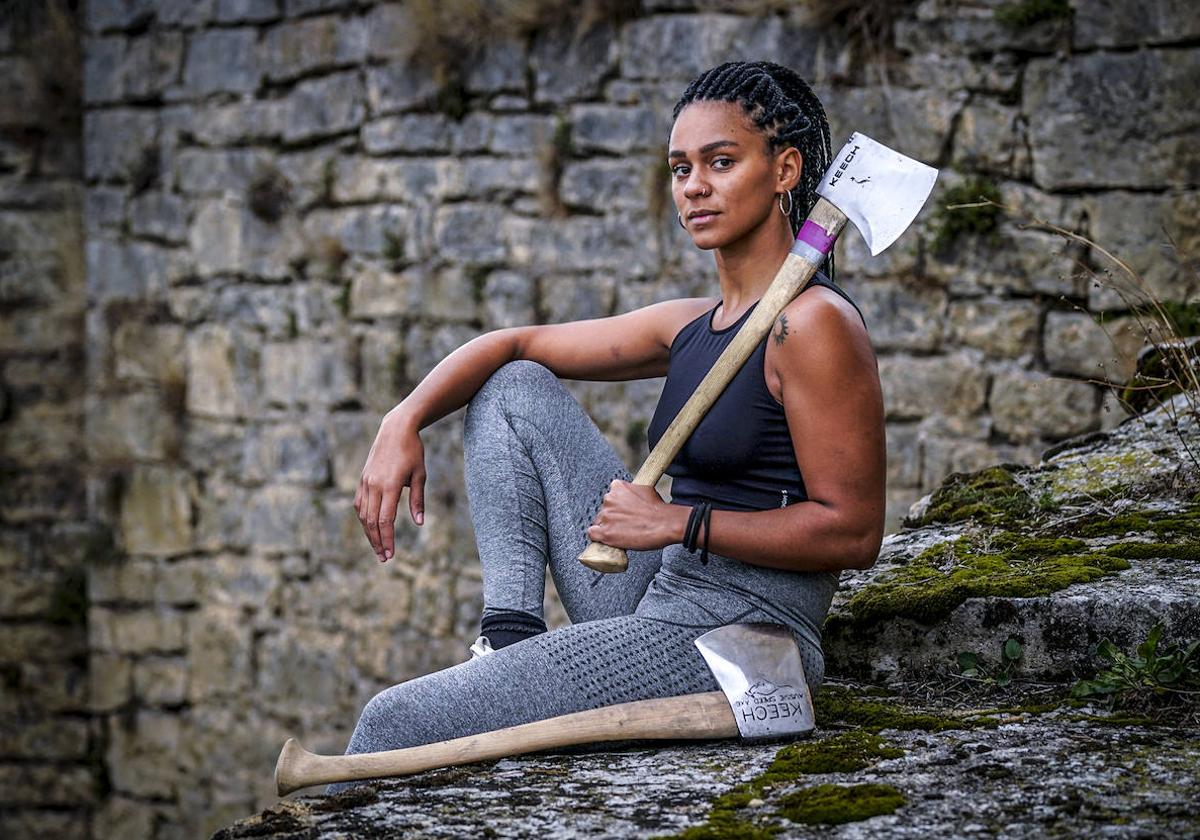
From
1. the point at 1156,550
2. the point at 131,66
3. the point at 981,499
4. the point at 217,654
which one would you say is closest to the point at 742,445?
the point at 1156,550

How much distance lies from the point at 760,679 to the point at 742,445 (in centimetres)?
35

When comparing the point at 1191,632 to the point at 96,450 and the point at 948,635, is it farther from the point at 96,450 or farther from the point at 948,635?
the point at 96,450

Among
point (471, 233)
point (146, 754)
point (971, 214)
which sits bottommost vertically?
point (146, 754)

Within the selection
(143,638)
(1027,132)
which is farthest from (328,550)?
(1027,132)

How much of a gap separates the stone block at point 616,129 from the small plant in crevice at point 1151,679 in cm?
275

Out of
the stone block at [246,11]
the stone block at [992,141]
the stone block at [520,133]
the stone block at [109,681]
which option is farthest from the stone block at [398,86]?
the stone block at [109,681]

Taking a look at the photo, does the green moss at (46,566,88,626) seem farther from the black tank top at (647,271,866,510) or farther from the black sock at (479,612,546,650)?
the black tank top at (647,271,866,510)

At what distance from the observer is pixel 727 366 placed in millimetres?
2242

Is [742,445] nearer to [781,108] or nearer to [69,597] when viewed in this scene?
[781,108]

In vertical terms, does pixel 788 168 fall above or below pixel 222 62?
below

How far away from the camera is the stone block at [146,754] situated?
20.4ft

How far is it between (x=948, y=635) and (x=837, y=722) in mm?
302

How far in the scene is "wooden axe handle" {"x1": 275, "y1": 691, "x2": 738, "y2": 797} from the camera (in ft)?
6.91

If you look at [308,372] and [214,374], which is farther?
[214,374]
